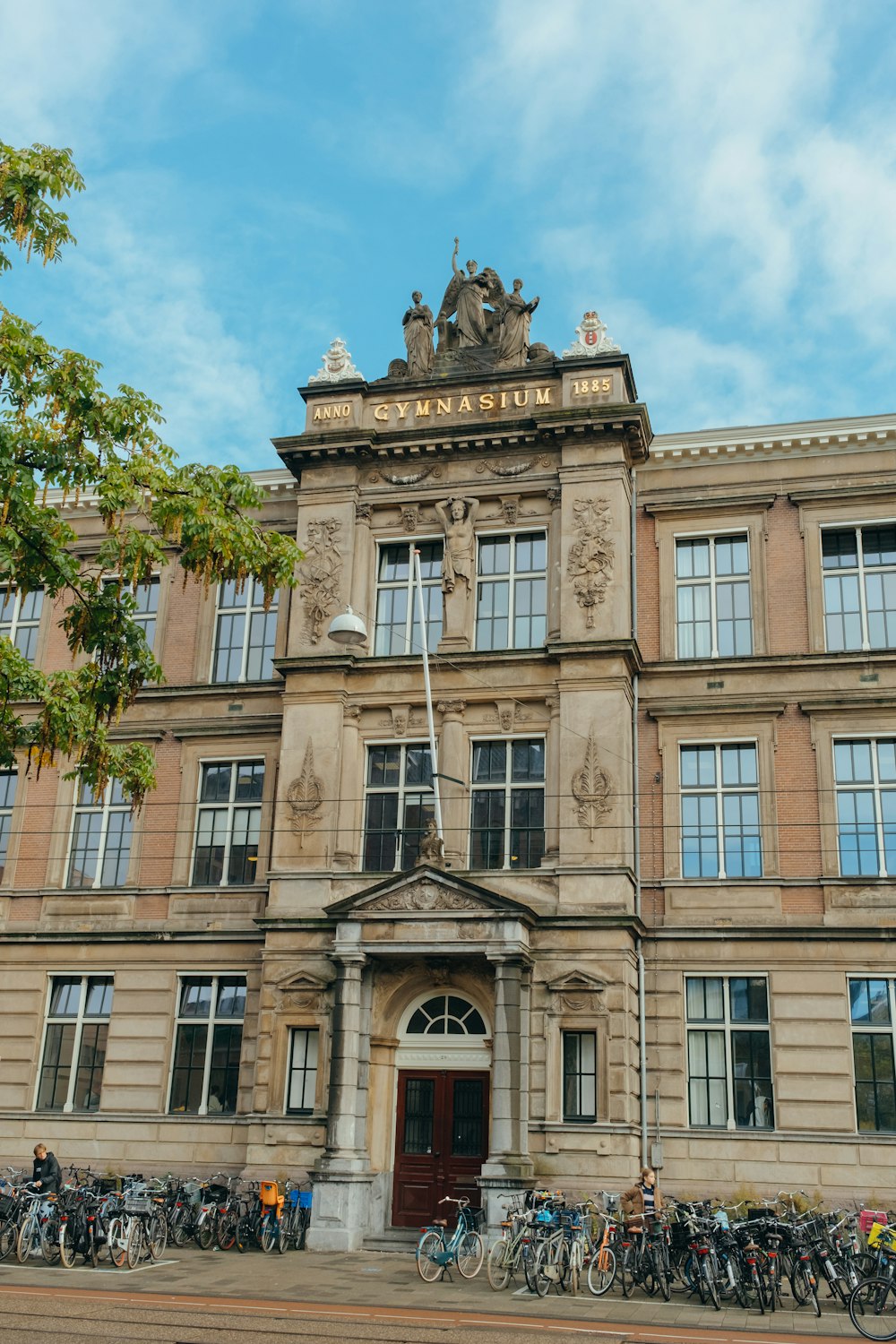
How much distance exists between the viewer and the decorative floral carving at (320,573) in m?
27.7

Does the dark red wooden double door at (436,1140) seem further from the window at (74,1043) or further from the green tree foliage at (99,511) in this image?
the green tree foliage at (99,511)

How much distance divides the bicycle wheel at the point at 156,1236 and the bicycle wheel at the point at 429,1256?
4149 millimetres

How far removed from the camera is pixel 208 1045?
27.2 metres

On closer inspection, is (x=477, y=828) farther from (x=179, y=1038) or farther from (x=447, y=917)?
(x=179, y=1038)

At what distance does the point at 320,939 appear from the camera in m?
25.5

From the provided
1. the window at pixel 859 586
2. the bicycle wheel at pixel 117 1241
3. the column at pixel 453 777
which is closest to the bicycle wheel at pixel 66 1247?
the bicycle wheel at pixel 117 1241

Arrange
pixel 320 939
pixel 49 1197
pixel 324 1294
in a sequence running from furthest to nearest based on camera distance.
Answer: pixel 320 939 → pixel 49 1197 → pixel 324 1294

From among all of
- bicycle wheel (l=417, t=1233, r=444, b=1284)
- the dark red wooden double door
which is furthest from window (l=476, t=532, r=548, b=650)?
bicycle wheel (l=417, t=1233, r=444, b=1284)

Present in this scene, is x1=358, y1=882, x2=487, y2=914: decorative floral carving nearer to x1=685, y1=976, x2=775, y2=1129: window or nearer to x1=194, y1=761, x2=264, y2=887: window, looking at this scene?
x1=194, y1=761, x2=264, y2=887: window

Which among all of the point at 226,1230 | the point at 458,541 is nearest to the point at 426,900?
the point at 226,1230

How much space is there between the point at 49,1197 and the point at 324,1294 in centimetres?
548

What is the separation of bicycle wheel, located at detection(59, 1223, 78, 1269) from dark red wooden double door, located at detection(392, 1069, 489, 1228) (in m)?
6.36

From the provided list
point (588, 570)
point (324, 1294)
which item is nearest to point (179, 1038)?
point (324, 1294)

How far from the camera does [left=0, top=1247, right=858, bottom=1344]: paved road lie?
1480 cm
